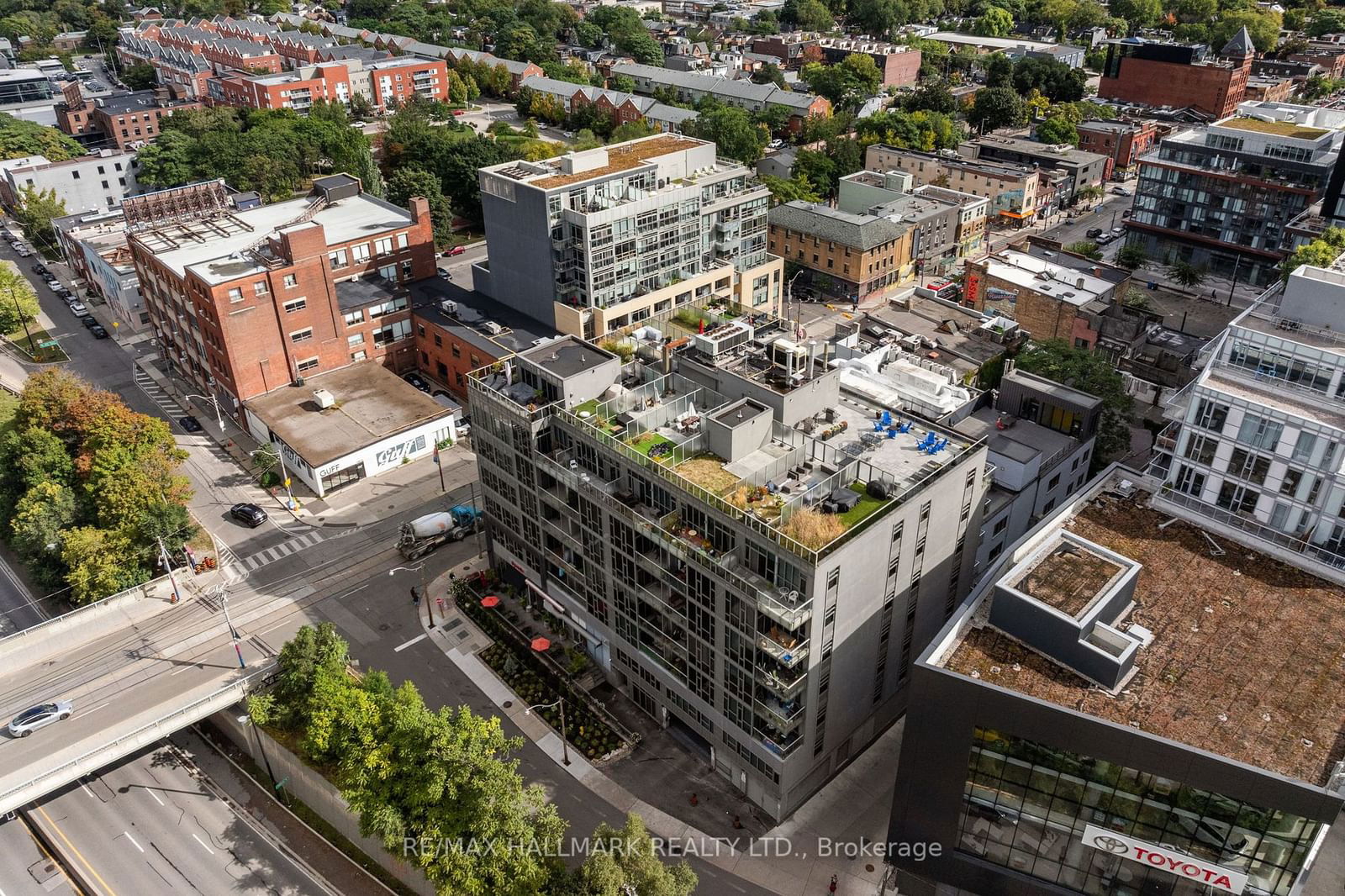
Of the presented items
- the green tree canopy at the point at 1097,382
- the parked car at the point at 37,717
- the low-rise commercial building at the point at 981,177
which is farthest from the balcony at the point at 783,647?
the low-rise commercial building at the point at 981,177

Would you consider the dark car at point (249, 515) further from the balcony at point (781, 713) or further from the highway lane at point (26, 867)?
the balcony at point (781, 713)

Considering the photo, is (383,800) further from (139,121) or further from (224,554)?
(139,121)

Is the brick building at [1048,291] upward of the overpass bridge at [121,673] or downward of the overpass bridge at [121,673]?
upward

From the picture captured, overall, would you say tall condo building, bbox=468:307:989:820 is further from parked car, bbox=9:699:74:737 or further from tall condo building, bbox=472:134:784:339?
parked car, bbox=9:699:74:737

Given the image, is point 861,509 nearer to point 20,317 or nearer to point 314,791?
point 314,791

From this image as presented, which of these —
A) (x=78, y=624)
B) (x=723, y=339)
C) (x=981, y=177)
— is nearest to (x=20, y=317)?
(x=78, y=624)

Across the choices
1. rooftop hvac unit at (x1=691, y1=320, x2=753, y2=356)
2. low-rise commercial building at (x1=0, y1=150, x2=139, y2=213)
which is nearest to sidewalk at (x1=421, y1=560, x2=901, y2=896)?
rooftop hvac unit at (x1=691, y1=320, x2=753, y2=356)

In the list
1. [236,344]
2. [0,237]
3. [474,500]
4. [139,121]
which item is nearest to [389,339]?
[236,344]
